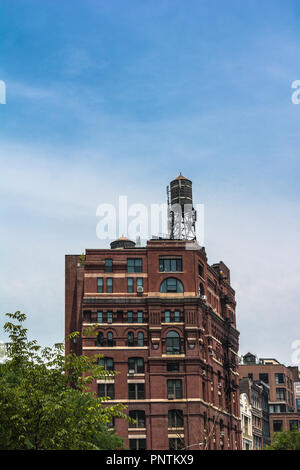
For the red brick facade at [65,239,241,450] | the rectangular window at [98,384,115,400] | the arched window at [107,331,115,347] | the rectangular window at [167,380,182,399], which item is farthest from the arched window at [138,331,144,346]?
the rectangular window at [98,384,115,400]

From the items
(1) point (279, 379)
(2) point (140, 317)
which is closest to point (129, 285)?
(2) point (140, 317)

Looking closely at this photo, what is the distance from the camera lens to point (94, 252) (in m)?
102

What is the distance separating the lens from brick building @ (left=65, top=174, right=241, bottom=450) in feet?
316

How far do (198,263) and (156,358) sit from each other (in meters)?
14.2

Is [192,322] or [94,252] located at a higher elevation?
[94,252]

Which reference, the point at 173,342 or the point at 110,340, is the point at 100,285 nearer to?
the point at 110,340

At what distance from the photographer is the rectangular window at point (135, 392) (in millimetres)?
97312

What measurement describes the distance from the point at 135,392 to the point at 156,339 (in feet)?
23.2

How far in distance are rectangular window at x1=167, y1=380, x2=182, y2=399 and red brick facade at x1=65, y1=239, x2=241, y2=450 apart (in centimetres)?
12
